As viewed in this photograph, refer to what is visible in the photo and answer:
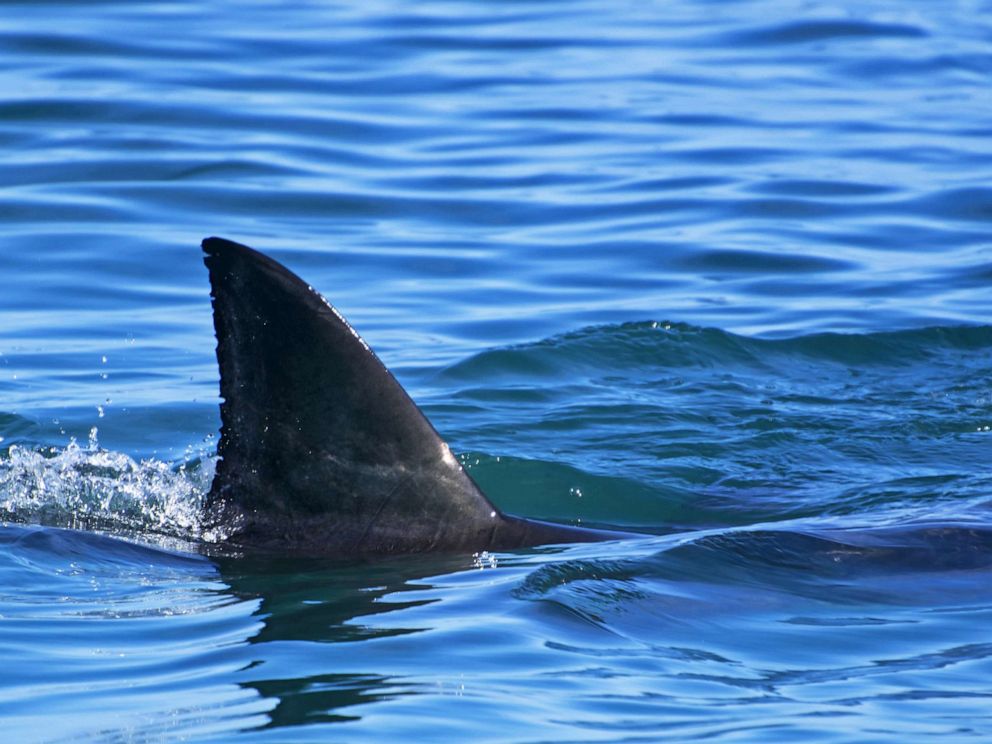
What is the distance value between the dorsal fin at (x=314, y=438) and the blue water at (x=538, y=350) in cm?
11

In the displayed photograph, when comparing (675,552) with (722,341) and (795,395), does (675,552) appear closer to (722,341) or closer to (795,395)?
(795,395)

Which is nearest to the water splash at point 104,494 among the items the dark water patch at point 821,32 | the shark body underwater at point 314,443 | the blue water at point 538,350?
the blue water at point 538,350

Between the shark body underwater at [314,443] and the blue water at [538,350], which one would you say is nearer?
the blue water at [538,350]

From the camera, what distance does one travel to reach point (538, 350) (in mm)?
8750

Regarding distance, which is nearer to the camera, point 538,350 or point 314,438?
point 314,438

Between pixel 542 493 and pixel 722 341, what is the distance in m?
2.32

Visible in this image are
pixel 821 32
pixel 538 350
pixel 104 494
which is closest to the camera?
pixel 104 494

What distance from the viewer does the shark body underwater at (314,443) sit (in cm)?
458

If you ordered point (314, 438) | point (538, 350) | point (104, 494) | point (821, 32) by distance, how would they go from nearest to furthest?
point (314, 438) < point (104, 494) < point (538, 350) < point (821, 32)

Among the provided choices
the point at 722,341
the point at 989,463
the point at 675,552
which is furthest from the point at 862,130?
the point at 675,552

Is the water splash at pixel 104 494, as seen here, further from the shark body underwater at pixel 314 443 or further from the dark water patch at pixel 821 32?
the dark water patch at pixel 821 32

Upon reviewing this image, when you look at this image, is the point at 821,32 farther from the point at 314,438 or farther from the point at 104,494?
the point at 314,438

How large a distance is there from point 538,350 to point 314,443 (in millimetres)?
4056

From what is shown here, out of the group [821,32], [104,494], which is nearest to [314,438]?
[104,494]
